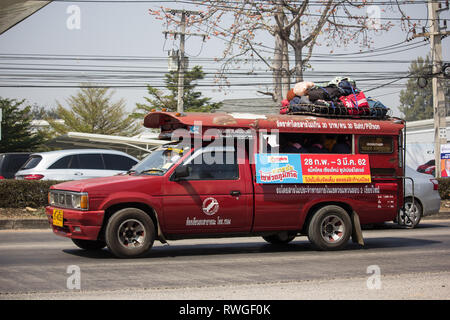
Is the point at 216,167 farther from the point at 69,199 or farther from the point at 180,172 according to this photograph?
the point at 69,199

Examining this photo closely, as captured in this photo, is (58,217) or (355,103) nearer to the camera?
(58,217)

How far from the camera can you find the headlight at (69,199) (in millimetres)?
8820

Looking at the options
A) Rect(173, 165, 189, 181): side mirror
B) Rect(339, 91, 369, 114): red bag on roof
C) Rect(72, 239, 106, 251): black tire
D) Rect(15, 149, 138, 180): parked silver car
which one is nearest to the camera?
Rect(173, 165, 189, 181): side mirror

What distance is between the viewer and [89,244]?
9.96 metres

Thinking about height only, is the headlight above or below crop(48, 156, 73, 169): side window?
below

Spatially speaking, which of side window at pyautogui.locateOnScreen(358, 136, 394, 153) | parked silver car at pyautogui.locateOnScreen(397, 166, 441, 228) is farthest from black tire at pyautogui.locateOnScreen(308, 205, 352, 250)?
parked silver car at pyautogui.locateOnScreen(397, 166, 441, 228)

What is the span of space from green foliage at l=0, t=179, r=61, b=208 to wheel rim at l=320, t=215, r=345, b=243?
27.5ft

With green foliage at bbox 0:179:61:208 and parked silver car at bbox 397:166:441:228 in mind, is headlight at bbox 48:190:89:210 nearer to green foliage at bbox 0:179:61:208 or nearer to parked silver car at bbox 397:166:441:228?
green foliage at bbox 0:179:61:208

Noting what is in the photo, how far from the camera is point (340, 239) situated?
34.5ft

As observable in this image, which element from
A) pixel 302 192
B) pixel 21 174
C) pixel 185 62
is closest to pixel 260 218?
pixel 302 192

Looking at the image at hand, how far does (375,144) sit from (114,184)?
478 centimetres

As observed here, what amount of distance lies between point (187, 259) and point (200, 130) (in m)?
2.02

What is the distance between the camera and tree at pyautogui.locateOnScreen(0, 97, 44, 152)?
43.0m

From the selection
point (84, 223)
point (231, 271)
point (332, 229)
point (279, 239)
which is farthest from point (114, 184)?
point (332, 229)
